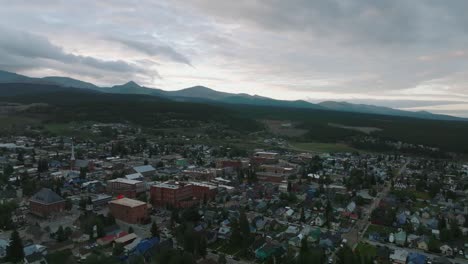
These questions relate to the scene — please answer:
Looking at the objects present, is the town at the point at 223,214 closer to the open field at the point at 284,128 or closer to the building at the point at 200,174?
the building at the point at 200,174

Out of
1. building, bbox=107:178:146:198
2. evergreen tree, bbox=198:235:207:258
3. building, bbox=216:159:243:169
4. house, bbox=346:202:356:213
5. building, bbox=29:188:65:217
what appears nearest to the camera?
evergreen tree, bbox=198:235:207:258

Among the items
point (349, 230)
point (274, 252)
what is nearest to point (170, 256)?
point (274, 252)

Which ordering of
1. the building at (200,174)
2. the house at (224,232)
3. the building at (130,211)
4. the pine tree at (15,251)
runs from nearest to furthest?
the pine tree at (15,251), the house at (224,232), the building at (130,211), the building at (200,174)

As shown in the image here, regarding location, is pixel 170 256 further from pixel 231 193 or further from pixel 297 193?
pixel 297 193

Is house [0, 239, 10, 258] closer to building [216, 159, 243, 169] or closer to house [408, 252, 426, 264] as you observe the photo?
house [408, 252, 426, 264]

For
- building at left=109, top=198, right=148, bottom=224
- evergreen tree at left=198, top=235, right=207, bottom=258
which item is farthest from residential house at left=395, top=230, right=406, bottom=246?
building at left=109, top=198, right=148, bottom=224

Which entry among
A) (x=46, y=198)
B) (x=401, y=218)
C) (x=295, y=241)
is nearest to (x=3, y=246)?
(x=46, y=198)

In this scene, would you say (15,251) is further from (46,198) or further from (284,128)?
(284,128)

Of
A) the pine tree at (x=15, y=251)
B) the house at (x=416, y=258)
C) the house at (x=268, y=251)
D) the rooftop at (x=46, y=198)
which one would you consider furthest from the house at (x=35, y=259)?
the house at (x=416, y=258)
